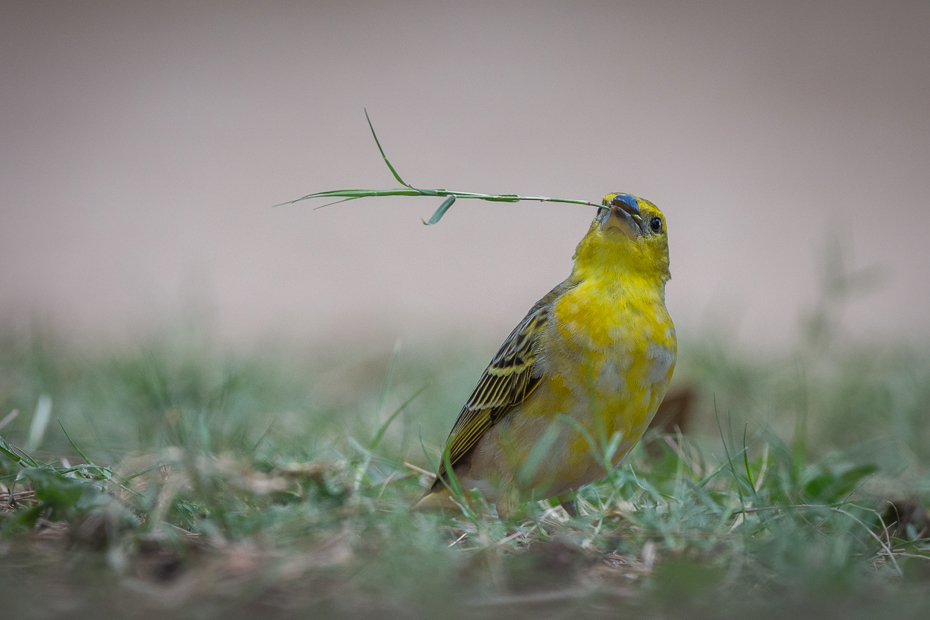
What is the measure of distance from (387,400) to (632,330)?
2.56 m

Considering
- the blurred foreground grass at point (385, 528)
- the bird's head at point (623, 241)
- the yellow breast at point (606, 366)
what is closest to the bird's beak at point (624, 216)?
the bird's head at point (623, 241)

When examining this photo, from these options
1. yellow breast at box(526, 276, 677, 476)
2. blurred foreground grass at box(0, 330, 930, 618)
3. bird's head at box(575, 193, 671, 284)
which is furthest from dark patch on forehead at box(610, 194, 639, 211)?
blurred foreground grass at box(0, 330, 930, 618)

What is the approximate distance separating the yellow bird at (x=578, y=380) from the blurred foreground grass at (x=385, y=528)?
194mm

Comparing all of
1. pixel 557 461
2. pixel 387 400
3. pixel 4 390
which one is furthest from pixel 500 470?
pixel 4 390

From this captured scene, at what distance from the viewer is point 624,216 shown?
306 centimetres

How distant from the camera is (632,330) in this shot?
282 cm

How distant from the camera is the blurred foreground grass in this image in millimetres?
1743

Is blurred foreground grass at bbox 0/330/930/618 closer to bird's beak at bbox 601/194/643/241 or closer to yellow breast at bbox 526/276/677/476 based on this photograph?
yellow breast at bbox 526/276/677/476

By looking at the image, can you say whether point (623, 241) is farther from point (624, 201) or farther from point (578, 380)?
point (578, 380)

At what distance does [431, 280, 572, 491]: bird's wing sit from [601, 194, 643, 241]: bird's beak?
313 mm

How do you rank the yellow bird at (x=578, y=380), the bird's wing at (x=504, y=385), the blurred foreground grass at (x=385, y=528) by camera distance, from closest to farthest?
the blurred foreground grass at (x=385, y=528)
the yellow bird at (x=578, y=380)
the bird's wing at (x=504, y=385)

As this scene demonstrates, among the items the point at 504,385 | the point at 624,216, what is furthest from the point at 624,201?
the point at 504,385

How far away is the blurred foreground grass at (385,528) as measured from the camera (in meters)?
1.74

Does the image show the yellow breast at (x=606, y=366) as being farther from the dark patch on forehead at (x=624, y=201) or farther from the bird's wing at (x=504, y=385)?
the dark patch on forehead at (x=624, y=201)
